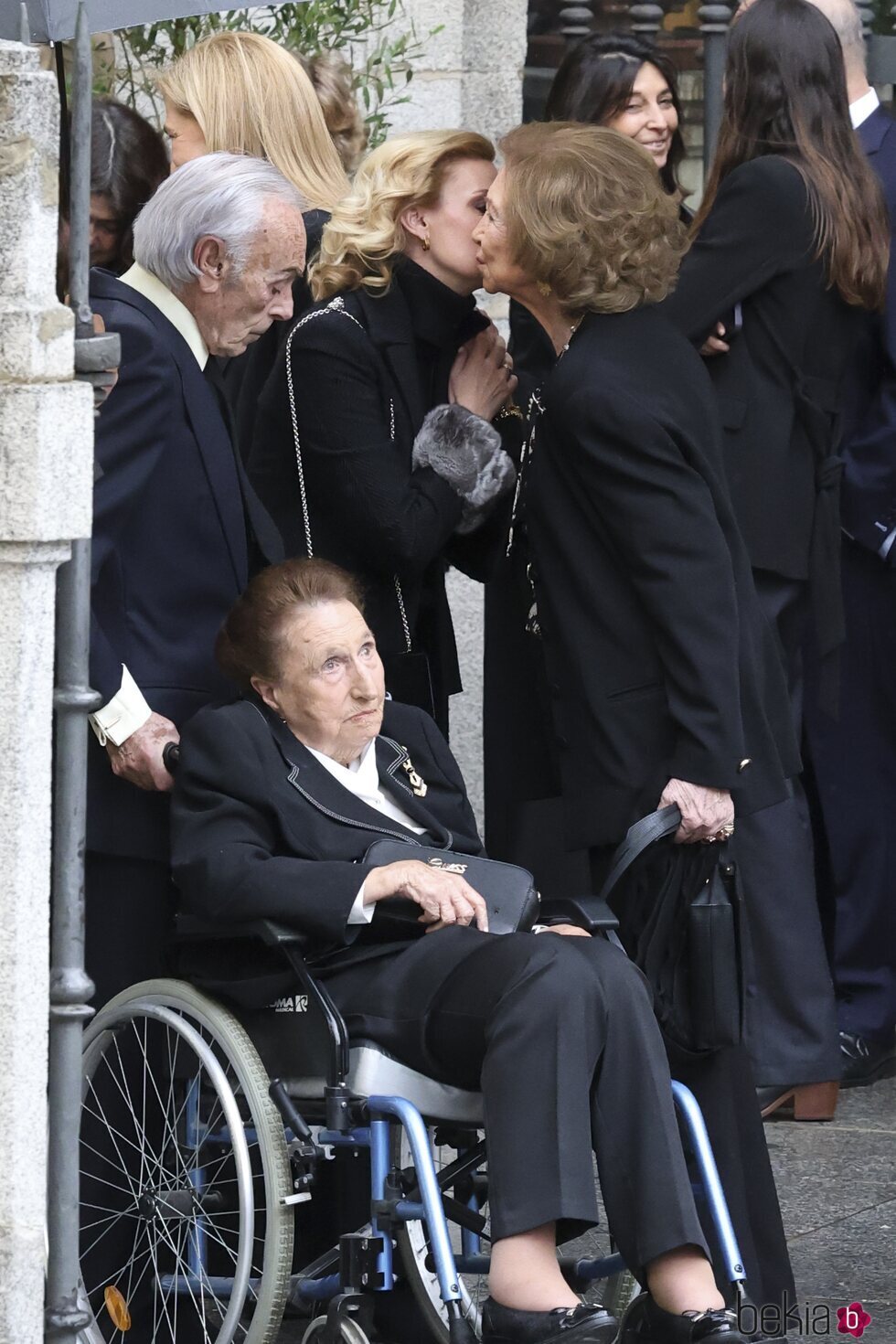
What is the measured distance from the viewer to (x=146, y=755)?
3861 mm

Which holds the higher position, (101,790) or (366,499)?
(366,499)

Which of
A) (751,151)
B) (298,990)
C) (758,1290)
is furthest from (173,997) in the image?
(751,151)

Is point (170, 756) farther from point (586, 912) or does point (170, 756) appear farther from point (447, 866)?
point (586, 912)

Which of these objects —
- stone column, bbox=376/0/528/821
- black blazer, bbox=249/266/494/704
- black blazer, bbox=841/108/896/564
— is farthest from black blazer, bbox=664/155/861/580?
stone column, bbox=376/0/528/821

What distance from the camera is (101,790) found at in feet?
12.9

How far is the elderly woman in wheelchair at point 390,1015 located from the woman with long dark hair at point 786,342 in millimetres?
1209

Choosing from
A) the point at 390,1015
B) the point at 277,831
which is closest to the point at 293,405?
the point at 277,831

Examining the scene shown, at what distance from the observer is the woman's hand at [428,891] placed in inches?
145

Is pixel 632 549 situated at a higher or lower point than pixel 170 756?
higher

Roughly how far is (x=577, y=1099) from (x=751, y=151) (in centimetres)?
225

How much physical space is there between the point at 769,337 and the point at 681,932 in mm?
1512

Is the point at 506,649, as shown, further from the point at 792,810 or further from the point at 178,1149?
the point at 178,1149

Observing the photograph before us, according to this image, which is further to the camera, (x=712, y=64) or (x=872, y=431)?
(x=712, y=64)

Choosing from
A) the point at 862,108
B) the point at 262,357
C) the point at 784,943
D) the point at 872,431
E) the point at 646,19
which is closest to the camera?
the point at 262,357
